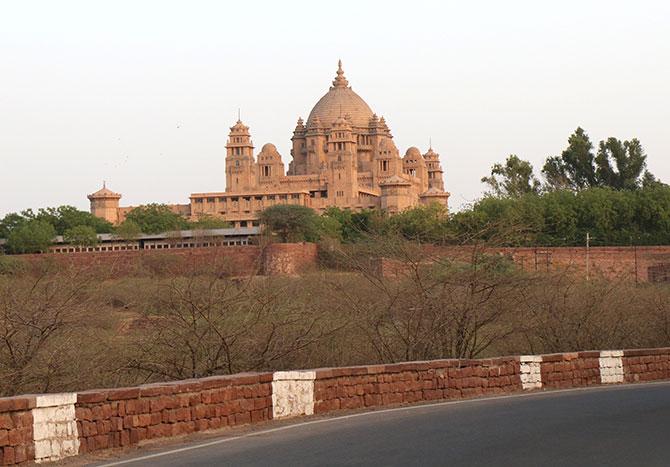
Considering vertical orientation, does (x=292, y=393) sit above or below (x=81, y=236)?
below

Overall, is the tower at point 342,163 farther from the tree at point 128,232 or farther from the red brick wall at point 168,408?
the red brick wall at point 168,408

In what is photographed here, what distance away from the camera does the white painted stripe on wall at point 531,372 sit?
18109mm

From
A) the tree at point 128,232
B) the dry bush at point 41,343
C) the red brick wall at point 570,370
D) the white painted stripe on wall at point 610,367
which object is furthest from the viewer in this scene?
the tree at point 128,232

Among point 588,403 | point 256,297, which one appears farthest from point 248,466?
point 256,297

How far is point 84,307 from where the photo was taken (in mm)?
16844

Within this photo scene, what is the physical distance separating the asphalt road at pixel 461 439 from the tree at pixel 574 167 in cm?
8752

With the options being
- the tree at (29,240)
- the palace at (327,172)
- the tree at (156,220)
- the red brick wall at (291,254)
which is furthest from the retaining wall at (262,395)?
the palace at (327,172)

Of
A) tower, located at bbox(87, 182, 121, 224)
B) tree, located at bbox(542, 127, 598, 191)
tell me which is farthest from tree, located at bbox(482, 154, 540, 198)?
tower, located at bbox(87, 182, 121, 224)

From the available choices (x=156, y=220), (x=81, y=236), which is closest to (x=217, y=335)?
(x=81, y=236)

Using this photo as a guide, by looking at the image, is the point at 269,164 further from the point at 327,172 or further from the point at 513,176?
the point at 513,176

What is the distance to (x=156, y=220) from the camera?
126312 mm

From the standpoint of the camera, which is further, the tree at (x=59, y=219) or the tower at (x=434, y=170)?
the tower at (x=434, y=170)

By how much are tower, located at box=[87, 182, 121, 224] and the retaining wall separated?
13616 cm

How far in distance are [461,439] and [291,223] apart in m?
89.2
